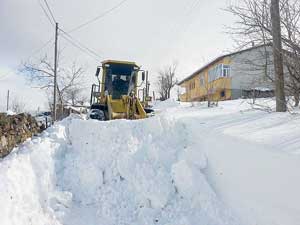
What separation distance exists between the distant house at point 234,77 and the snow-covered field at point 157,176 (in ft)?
11.6

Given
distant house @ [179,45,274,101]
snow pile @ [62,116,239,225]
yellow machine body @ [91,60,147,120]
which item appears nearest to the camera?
snow pile @ [62,116,239,225]

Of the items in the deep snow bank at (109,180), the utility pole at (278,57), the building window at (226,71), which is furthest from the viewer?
the building window at (226,71)

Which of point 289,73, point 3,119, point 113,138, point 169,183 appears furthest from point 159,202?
point 289,73

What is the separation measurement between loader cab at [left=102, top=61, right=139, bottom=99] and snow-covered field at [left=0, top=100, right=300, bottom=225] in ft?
16.9

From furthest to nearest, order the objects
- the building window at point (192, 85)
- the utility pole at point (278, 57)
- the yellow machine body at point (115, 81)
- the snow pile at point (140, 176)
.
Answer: the building window at point (192, 85), the yellow machine body at point (115, 81), the utility pole at point (278, 57), the snow pile at point (140, 176)

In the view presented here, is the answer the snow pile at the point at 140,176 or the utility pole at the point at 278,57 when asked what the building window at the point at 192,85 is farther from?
the snow pile at the point at 140,176

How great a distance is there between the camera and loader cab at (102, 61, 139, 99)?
487 inches

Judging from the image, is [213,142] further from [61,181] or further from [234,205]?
[61,181]

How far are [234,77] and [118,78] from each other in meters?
17.8

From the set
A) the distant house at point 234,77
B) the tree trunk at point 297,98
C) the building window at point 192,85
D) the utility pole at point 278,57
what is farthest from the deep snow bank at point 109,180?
the building window at point 192,85

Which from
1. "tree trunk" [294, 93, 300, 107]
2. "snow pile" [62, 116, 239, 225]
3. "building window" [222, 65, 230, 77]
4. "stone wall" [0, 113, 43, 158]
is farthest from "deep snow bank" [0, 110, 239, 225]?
"building window" [222, 65, 230, 77]

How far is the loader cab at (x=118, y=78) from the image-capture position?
12375 millimetres

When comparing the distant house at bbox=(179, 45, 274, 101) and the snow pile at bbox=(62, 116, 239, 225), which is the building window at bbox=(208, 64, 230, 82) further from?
the snow pile at bbox=(62, 116, 239, 225)

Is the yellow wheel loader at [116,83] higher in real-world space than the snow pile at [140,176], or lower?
higher
